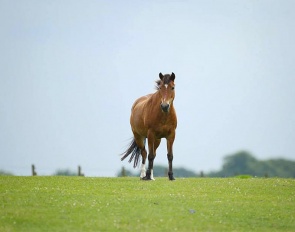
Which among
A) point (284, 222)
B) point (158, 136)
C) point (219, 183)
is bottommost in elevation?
point (284, 222)

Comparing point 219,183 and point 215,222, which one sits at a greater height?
point 219,183

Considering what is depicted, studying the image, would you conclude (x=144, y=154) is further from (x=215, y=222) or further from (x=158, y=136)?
(x=215, y=222)

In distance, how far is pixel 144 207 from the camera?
19.8 meters

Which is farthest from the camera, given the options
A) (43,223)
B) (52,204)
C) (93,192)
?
(93,192)

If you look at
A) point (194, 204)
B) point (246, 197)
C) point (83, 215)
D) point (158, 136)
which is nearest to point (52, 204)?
point (83, 215)

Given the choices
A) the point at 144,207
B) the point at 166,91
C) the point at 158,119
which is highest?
the point at 166,91

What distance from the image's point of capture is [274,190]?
25109mm

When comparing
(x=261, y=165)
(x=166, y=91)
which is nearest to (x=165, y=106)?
(x=166, y=91)

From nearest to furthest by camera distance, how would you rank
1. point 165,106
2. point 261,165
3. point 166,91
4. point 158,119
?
point 165,106, point 166,91, point 158,119, point 261,165

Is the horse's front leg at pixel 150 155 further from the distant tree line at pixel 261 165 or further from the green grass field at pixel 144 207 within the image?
the distant tree line at pixel 261 165

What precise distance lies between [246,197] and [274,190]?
277 centimetres

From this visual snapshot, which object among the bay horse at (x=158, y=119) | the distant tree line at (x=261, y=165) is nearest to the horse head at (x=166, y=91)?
the bay horse at (x=158, y=119)

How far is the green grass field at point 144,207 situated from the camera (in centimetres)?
1791

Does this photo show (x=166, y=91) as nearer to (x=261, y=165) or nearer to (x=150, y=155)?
(x=150, y=155)
